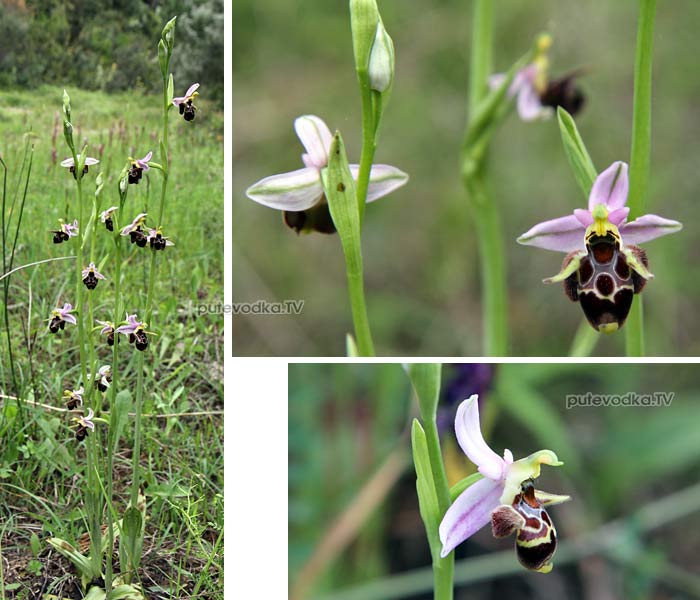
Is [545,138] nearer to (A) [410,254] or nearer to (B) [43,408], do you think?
(A) [410,254]

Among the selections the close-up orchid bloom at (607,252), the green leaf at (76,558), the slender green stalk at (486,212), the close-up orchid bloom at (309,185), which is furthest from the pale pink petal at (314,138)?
the green leaf at (76,558)

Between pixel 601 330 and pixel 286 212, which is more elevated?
pixel 286 212

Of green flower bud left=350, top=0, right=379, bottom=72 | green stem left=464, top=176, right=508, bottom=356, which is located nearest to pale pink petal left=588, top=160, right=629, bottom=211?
green stem left=464, top=176, right=508, bottom=356

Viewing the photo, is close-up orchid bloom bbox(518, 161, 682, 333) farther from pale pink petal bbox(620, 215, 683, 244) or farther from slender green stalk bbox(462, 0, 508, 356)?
slender green stalk bbox(462, 0, 508, 356)

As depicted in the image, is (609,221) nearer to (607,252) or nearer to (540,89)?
(607,252)

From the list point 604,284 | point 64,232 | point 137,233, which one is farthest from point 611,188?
point 64,232

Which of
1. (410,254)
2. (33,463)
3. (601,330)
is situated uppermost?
(410,254)

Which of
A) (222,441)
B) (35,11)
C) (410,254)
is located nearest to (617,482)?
(410,254)
